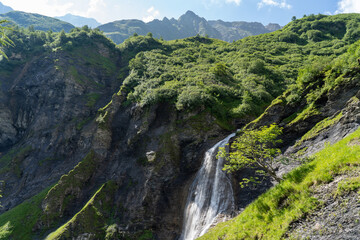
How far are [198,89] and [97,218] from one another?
3029cm

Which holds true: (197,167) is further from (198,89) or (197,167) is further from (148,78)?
(148,78)

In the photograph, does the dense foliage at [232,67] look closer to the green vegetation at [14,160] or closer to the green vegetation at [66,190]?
the green vegetation at [66,190]

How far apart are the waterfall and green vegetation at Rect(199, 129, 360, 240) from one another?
43.5 feet

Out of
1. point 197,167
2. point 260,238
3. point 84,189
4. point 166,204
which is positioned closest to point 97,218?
point 84,189

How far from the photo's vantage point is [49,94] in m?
61.7

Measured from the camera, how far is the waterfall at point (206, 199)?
26.0 metres

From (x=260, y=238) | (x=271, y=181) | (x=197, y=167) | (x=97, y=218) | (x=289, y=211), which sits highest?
(x=289, y=211)

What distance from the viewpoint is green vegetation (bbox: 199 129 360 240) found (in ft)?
33.6

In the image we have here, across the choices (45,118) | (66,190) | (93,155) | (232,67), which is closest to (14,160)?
(45,118)

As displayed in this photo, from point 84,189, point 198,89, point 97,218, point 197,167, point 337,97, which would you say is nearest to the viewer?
point 337,97

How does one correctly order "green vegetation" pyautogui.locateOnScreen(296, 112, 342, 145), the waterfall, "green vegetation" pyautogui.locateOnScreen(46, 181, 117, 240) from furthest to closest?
"green vegetation" pyautogui.locateOnScreen(46, 181, 117, 240)
the waterfall
"green vegetation" pyautogui.locateOnScreen(296, 112, 342, 145)

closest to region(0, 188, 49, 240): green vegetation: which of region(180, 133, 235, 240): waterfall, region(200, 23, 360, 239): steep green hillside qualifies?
region(180, 133, 235, 240): waterfall

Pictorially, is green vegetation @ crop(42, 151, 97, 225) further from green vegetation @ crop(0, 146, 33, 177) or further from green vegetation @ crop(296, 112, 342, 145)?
green vegetation @ crop(296, 112, 342, 145)

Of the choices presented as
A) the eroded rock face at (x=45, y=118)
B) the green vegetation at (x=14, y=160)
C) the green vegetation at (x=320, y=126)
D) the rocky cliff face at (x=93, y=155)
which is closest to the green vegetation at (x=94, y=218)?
the rocky cliff face at (x=93, y=155)
